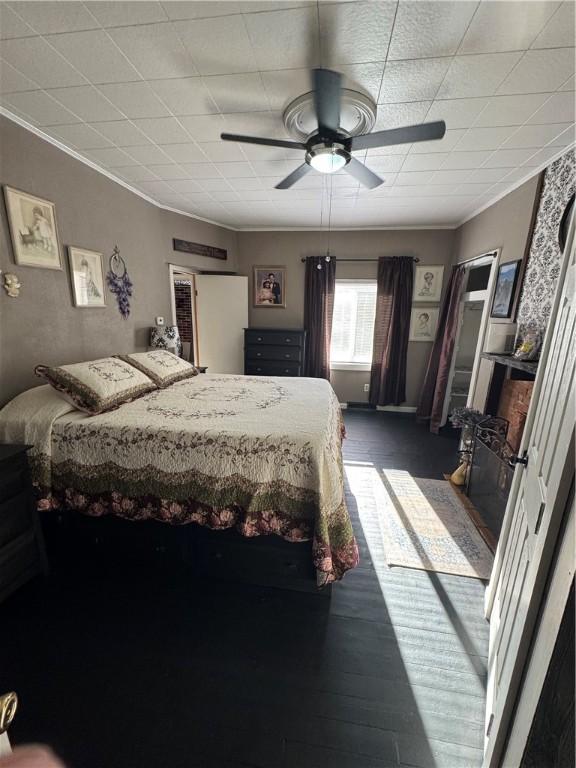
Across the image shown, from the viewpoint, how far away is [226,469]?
4.90 ft

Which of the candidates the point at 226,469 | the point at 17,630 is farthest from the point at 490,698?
the point at 17,630

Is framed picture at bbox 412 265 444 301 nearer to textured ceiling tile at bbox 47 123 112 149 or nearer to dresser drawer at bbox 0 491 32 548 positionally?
textured ceiling tile at bbox 47 123 112 149

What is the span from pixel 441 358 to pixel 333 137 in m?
3.07

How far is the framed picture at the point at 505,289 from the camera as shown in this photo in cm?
261

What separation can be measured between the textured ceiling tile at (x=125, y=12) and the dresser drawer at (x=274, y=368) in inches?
131

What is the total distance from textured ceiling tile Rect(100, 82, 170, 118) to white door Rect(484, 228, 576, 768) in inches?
85.7

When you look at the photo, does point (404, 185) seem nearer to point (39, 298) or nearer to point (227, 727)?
point (39, 298)

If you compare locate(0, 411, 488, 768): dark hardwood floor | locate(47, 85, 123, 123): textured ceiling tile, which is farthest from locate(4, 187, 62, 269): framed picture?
locate(0, 411, 488, 768): dark hardwood floor

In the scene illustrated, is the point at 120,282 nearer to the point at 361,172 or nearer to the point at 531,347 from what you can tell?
the point at 361,172

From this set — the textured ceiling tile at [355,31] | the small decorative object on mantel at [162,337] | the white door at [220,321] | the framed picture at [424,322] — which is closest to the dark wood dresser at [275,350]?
the white door at [220,321]

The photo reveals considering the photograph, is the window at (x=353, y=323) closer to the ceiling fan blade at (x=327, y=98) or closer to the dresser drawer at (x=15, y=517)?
the ceiling fan blade at (x=327, y=98)

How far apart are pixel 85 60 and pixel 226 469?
81.7 inches

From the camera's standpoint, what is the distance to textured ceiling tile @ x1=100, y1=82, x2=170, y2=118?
Result: 1597mm

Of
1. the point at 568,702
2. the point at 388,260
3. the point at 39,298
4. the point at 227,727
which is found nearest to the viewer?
the point at 568,702
